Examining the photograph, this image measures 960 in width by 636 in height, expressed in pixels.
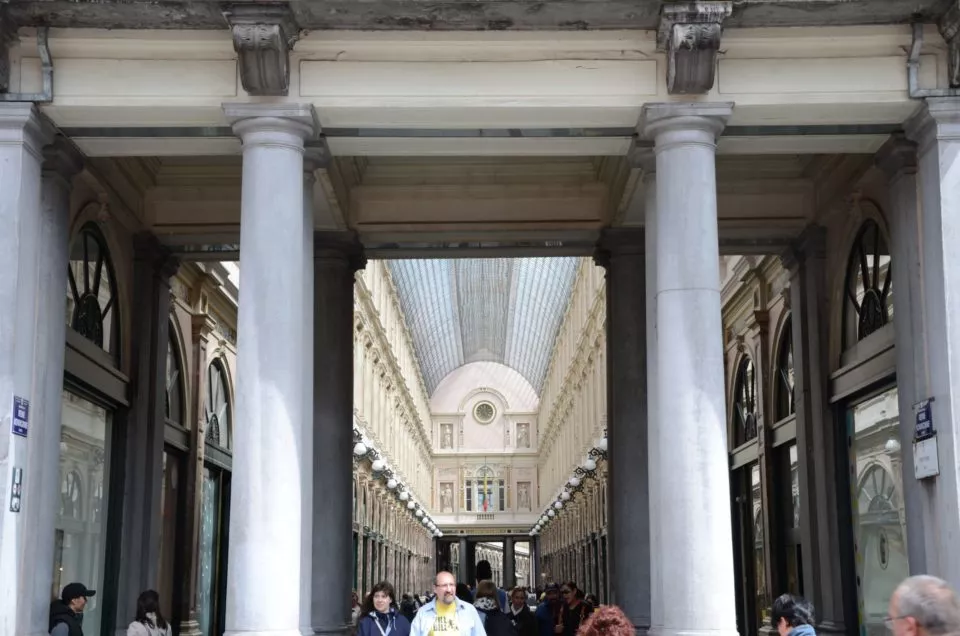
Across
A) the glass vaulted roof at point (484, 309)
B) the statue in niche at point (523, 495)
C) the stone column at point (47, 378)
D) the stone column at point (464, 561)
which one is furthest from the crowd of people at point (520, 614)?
the statue in niche at point (523, 495)

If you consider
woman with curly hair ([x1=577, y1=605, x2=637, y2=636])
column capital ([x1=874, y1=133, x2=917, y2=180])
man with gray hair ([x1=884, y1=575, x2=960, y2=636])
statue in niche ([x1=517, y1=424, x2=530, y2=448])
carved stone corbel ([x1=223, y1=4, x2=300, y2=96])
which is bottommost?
woman with curly hair ([x1=577, y1=605, x2=637, y2=636])

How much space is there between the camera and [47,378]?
1051 cm

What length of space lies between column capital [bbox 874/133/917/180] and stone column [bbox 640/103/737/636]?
1681 millimetres

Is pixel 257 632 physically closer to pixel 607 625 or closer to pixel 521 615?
pixel 607 625

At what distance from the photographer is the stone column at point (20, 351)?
9.50 meters

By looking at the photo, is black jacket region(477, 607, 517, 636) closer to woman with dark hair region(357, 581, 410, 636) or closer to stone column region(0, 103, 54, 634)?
woman with dark hair region(357, 581, 410, 636)

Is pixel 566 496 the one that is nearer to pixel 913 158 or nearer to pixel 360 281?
pixel 360 281

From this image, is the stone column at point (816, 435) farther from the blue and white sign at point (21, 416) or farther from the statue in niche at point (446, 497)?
the statue in niche at point (446, 497)

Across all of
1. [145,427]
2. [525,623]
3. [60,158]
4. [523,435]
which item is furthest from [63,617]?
[523,435]

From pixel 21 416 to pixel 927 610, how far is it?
24.8ft

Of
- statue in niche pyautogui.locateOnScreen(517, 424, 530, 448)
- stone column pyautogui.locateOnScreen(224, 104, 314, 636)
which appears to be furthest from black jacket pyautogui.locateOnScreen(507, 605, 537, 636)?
statue in niche pyautogui.locateOnScreen(517, 424, 530, 448)

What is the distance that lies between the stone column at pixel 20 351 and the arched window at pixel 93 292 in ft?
10.0

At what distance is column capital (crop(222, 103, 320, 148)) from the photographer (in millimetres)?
9906

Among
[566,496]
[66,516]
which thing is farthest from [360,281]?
[66,516]
